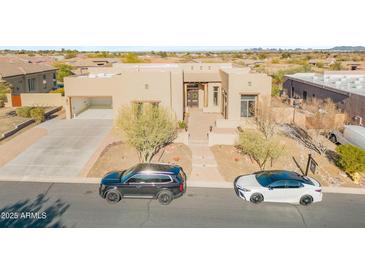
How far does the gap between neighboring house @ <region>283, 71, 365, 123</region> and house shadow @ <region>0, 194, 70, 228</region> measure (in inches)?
872

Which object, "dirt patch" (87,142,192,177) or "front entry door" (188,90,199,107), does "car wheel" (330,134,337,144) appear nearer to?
"dirt patch" (87,142,192,177)

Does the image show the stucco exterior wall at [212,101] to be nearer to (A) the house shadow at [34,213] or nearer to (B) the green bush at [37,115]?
(B) the green bush at [37,115]

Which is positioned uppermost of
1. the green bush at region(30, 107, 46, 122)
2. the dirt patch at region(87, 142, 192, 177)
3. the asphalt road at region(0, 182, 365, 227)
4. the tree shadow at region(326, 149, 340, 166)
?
the green bush at region(30, 107, 46, 122)

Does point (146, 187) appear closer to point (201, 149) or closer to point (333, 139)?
point (201, 149)

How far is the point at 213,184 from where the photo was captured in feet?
54.1

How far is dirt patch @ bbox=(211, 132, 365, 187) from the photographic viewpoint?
17.6 meters

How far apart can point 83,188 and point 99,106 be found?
2211 centimetres

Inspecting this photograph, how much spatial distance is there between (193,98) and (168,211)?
861 inches

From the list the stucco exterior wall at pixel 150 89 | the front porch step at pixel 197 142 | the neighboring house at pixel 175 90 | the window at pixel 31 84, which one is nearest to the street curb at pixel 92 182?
the front porch step at pixel 197 142

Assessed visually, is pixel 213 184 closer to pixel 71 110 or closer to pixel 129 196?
pixel 129 196

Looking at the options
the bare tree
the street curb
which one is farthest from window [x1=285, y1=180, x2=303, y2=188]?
the bare tree

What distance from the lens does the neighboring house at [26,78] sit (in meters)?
Result: 35.7

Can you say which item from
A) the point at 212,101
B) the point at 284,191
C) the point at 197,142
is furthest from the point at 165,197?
the point at 212,101

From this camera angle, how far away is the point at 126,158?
65.7 feet
